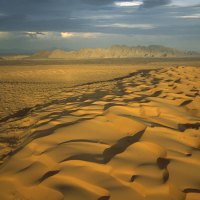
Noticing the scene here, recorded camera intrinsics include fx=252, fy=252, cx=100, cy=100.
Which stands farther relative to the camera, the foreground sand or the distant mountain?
the distant mountain

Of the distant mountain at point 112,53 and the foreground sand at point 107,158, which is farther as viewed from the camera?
→ the distant mountain at point 112,53

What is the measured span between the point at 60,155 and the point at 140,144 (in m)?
0.78

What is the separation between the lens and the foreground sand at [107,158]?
1743 millimetres

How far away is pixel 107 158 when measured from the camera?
2.17 meters

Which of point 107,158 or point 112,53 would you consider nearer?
point 107,158

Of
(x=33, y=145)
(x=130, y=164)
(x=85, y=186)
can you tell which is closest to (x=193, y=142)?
(x=130, y=164)

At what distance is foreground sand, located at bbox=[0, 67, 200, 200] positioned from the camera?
5.72 feet

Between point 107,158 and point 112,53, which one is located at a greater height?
point 112,53

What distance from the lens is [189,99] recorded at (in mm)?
4500

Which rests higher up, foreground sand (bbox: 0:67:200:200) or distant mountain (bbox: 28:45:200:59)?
distant mountain (bbox: 28:45:200:59)

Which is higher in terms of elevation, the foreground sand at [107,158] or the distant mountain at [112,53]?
the distant mountain at [112,53]

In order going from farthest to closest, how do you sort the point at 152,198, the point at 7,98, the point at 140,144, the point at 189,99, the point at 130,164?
the point at 7,98 < the point at 189,99 < the point at 140,144 < the point at 130,164 < the point at 152,198

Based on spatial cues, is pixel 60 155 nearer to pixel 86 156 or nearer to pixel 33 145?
pixel 86 156

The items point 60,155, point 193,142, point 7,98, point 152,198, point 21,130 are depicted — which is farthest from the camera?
point 7,98
